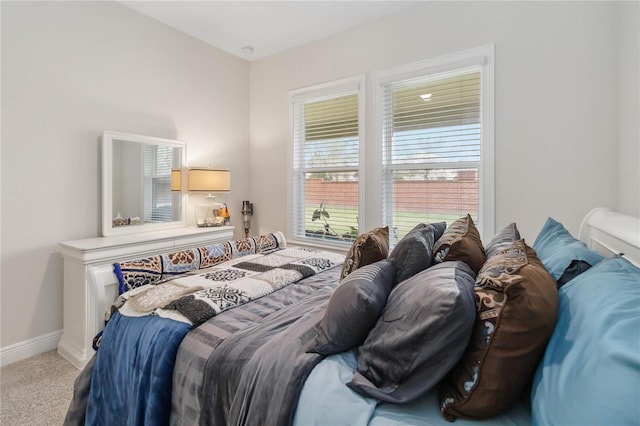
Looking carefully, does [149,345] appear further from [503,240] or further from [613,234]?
[613,234]

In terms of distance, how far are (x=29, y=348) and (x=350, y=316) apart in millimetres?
2826

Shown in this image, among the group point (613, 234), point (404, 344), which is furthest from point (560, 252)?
point (404, 344)

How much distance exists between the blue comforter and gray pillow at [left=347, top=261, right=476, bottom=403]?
30.0 inches

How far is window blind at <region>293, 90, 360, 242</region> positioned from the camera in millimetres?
3488

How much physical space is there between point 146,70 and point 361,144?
2.22 meters

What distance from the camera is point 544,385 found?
2.30 feet

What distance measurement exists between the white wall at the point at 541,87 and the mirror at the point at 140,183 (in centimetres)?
231

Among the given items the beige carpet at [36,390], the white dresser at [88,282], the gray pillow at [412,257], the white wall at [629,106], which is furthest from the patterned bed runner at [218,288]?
the white wall at [629,106]

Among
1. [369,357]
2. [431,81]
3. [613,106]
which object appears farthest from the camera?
[431,81]

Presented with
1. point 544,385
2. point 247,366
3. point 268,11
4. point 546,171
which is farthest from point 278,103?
point 544,385

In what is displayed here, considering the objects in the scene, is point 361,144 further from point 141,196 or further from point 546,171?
point 141,196

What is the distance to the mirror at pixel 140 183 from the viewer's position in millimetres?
2828

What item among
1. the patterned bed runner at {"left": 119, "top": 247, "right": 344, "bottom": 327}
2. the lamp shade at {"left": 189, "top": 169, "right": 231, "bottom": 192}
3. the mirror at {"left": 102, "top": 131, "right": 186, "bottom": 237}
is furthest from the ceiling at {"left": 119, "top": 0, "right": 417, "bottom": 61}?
the patterned bed runner at {"left": 119, "top": 247, "right": 344, "bottom": 327}

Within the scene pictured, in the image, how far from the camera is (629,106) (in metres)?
2.02
